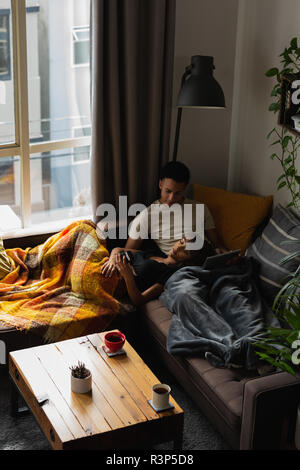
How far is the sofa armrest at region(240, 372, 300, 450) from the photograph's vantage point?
227 cm

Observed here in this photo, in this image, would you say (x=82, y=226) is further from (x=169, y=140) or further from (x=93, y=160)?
(x=169, y=140)

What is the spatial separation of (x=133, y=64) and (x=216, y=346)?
1.68m

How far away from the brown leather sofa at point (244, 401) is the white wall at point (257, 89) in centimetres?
128

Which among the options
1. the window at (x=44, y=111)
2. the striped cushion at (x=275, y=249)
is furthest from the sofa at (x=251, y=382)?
the window at (x=44, y=111)

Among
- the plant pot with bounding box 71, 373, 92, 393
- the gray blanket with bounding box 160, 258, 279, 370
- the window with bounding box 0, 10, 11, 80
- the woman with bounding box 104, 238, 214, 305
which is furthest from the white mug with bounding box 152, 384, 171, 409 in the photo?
the window with bounding box 0, 10, 11, 80

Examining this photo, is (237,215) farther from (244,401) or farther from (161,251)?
(244,401)

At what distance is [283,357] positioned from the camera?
2395 mm

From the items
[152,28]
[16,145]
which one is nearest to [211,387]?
[16,145]

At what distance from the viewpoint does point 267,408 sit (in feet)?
7.50

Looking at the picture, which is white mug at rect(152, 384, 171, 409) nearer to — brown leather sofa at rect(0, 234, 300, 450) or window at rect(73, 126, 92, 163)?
brown leather sofa at rect(0, 234, 300, 450)

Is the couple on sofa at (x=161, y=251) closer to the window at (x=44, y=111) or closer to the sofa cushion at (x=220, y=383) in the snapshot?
the sofa cushion at (x=220, y=383)

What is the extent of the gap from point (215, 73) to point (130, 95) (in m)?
0.64

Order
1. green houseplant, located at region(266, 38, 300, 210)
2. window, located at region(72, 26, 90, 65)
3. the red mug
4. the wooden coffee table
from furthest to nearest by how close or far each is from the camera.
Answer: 1. window, located at region(72, 26, 90, 65)
2. green houseplant, located at region(266, 38, 300, 210)
3. the red mug
4. the wooden coffee table

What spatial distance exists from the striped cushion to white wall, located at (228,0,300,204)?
317 mm
